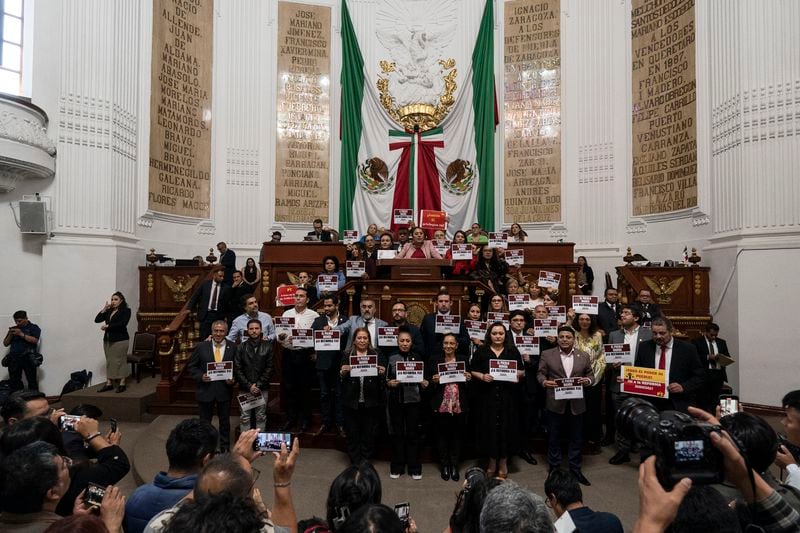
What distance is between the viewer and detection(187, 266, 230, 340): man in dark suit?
8453mm

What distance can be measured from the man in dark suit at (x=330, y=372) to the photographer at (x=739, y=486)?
4.66m

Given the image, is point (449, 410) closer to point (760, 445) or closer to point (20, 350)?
point (760, 445)

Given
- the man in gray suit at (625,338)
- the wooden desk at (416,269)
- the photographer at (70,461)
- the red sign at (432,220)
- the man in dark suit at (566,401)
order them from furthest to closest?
the red sign at (432,220) → the wooden desk at (416,269) → the man in gray suit at (625,338) → the man in dark suit at (566,401) → the photographer at (70,461)

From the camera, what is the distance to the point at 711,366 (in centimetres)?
673

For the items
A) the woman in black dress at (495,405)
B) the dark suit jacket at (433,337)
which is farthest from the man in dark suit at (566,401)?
the dark suit jacket at (433,337)

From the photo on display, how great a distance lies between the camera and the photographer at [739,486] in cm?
158

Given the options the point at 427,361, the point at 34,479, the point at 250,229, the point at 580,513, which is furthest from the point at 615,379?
the point at 250,229

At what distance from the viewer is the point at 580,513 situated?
2.56 m

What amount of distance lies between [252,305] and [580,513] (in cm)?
509

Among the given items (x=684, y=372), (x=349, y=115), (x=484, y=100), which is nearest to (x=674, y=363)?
(x=684, y=372)

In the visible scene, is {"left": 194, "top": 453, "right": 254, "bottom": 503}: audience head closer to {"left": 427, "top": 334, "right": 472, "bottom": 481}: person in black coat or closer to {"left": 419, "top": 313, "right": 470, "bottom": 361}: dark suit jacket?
{"left": 427, "top": 334, "right": 472, "bottom": 481}: person in black coat

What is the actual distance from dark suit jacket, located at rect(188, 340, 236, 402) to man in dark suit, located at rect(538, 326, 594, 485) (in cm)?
350

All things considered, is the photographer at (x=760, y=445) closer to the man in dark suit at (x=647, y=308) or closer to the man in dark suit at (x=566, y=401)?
the man in dark suit at (x=566, y=401)

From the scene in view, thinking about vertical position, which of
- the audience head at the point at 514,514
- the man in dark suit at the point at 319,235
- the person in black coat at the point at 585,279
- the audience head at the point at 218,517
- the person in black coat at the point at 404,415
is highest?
the man in dark suit at the point at 319,235
